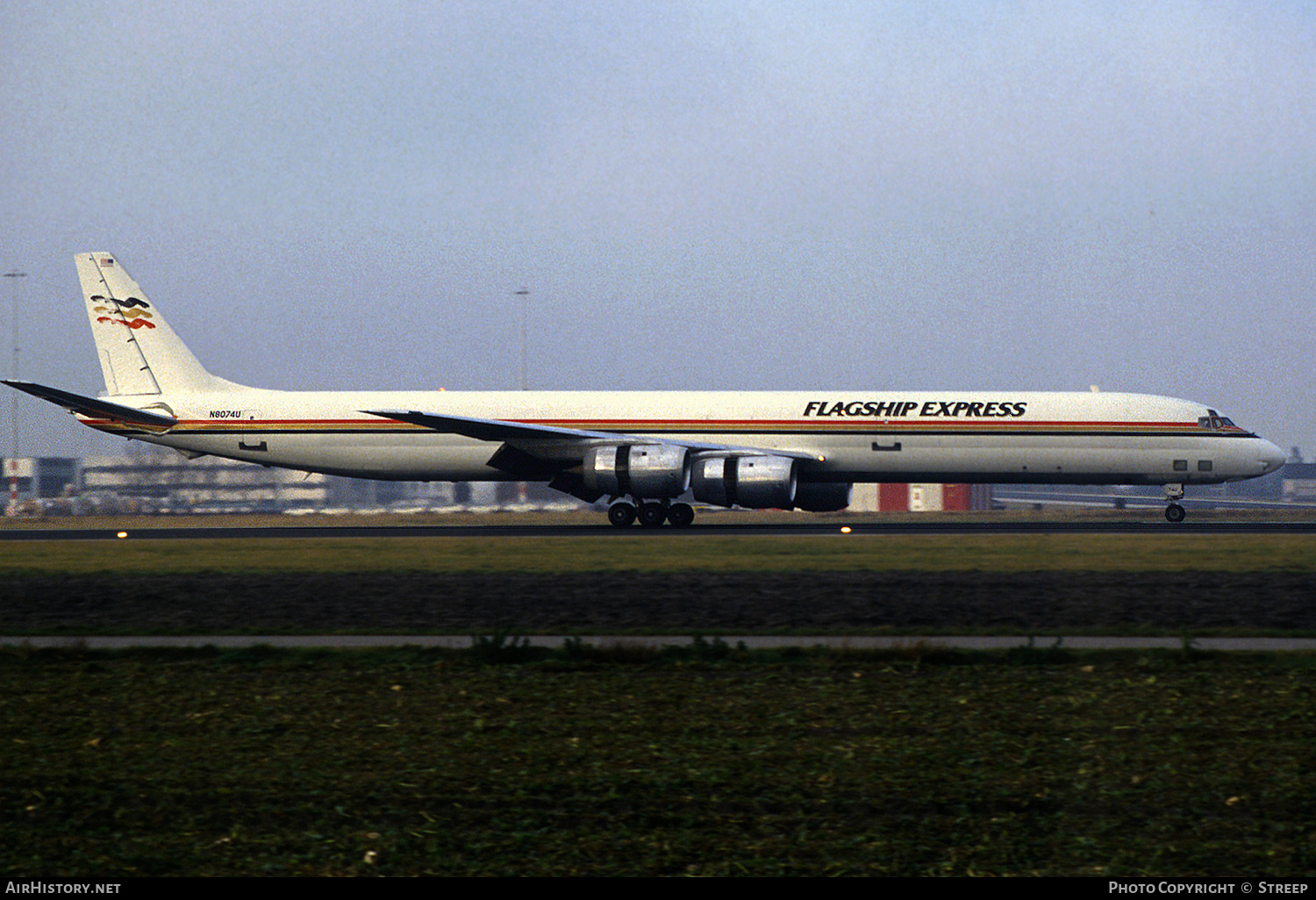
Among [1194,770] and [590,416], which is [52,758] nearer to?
[1194,770]

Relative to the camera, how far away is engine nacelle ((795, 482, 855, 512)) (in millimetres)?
38906

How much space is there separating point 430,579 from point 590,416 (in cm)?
1741

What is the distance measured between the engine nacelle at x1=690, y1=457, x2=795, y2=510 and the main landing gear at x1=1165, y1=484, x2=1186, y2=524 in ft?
41.7

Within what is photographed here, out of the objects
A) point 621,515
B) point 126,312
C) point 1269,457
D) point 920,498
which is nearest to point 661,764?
point 621,515

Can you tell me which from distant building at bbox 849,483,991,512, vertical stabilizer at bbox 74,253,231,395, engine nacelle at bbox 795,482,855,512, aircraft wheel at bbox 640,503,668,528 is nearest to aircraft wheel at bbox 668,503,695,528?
aircraft wheel at bbox 640,503,668,528

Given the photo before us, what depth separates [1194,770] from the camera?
372 inches

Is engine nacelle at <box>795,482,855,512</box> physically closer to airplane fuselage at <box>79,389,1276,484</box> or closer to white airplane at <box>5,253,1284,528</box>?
white airplane at <box>5,253,1284,528</box>

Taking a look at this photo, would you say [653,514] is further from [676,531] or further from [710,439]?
[710,439]

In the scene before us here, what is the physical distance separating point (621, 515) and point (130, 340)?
18.3 metres

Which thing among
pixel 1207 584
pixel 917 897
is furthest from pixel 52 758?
pixel 1207 584

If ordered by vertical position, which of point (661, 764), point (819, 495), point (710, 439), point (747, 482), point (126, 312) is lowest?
point (661, 764)

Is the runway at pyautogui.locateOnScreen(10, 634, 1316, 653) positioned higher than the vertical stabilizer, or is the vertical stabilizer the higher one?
the vertical stabilizer

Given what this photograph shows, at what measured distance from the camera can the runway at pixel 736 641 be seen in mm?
15062

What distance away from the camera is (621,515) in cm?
3759
